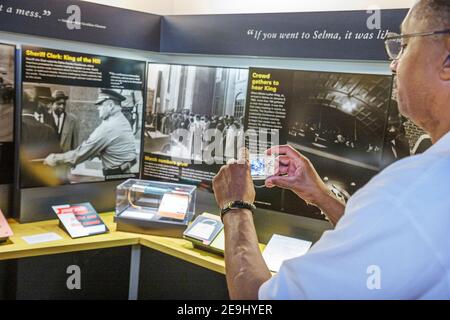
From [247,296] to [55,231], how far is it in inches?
65.8

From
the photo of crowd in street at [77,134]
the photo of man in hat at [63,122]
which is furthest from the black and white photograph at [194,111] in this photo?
the photo of man in hat at [63,122]

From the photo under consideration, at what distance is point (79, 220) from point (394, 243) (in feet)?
6.60

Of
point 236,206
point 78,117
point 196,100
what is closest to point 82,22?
point 78,117

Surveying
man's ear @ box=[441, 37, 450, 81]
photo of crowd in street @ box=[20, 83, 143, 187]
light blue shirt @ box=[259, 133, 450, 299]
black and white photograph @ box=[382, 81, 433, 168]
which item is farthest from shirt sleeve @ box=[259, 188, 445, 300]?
photo of crowd in street @ box=[20, 83, 143, 187]

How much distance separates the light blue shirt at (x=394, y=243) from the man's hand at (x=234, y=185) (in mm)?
467

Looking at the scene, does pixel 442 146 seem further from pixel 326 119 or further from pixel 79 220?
pixel 79 220

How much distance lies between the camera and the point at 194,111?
9.09ft

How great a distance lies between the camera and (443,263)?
0.83m

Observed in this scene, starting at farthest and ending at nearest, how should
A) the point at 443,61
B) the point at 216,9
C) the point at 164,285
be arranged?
1. the point at 216,9
2. the point at 164,285
3. the point at 443,61

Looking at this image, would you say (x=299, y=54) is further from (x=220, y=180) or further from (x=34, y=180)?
(x=34, y=180)

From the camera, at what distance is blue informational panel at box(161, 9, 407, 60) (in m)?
2.20

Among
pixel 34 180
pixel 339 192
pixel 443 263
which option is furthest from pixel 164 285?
pixel 443 263

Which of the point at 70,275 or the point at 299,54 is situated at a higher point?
the point at 299,54

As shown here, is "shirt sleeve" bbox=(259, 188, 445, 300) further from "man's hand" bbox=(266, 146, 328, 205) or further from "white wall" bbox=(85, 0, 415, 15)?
"white wall" bbox=(85, 0, 415, 15)
